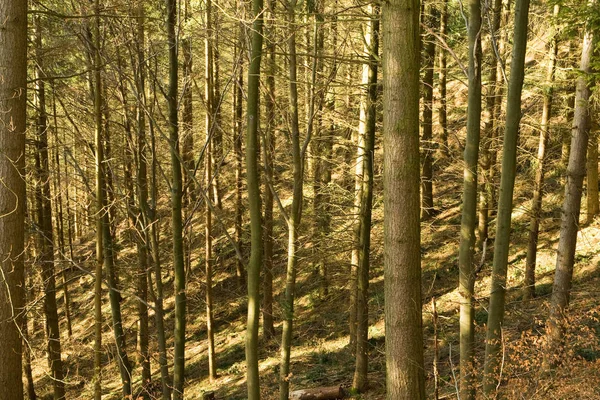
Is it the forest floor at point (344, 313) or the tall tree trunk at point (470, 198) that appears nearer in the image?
the tall tree trunk at point (470, 198)

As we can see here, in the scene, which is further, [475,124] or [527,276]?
[527,276]

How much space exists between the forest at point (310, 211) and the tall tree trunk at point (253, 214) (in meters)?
0.03

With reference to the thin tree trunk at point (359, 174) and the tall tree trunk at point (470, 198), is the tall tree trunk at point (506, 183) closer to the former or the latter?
the tall tree trunk at point (470, 198)

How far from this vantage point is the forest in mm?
5047

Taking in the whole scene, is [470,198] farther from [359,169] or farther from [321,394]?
[321,394]

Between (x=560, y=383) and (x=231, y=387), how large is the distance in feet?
27.3

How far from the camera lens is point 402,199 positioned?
4.34m

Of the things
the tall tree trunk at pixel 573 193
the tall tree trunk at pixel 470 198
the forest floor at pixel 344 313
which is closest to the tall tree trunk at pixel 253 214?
the tall tree trunk at pixel 470 198

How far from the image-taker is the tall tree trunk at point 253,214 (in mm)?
6566

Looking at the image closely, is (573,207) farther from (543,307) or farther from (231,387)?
(231,387)

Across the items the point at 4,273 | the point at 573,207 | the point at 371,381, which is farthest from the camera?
the point at 371,381

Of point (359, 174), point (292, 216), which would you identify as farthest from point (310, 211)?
point (292, 216)

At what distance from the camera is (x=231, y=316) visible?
59.7ft

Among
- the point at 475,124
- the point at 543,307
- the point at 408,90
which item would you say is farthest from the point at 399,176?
the point at 543,307
